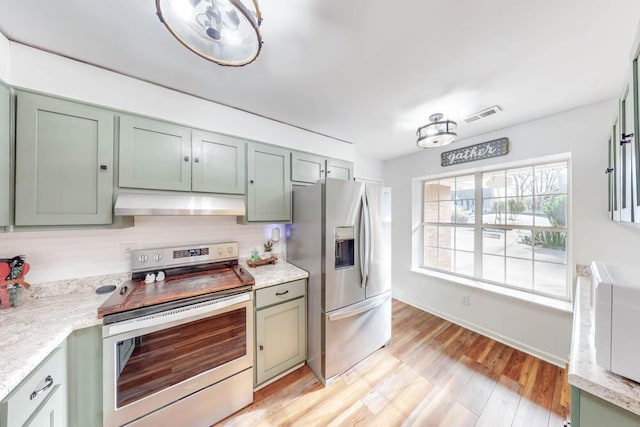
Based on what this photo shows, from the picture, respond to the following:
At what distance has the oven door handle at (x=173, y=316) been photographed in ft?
3.87

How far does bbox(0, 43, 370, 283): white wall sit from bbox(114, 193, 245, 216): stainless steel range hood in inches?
13.7

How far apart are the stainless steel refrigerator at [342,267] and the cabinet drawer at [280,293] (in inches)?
4.2

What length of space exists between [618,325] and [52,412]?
2433mm

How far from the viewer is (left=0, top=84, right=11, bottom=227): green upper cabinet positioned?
113 centimetres

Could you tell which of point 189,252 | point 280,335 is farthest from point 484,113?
point 189,252

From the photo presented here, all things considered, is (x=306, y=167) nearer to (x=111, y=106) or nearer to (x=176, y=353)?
(x=111, y=106)

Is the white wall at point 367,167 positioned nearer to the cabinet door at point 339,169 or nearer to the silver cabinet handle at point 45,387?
the cabinet door at point 339,169

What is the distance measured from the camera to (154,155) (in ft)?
5.23

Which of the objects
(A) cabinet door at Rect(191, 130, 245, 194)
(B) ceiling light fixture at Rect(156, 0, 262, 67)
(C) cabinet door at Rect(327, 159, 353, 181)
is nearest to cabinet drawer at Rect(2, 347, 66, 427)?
(A) cabinet door at Rect(191, 130, 245, 194)

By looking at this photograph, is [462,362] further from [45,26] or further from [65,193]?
[45,26]

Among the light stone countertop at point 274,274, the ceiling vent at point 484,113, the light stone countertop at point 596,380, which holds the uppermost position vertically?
the ceiling vent at point 484,113

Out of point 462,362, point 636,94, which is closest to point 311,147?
point 636,94

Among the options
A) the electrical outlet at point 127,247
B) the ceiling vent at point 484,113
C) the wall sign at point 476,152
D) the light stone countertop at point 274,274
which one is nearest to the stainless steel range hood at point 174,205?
the electrical outlet at point 127,247

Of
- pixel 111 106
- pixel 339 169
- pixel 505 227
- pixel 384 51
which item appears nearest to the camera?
pixel 384 51
